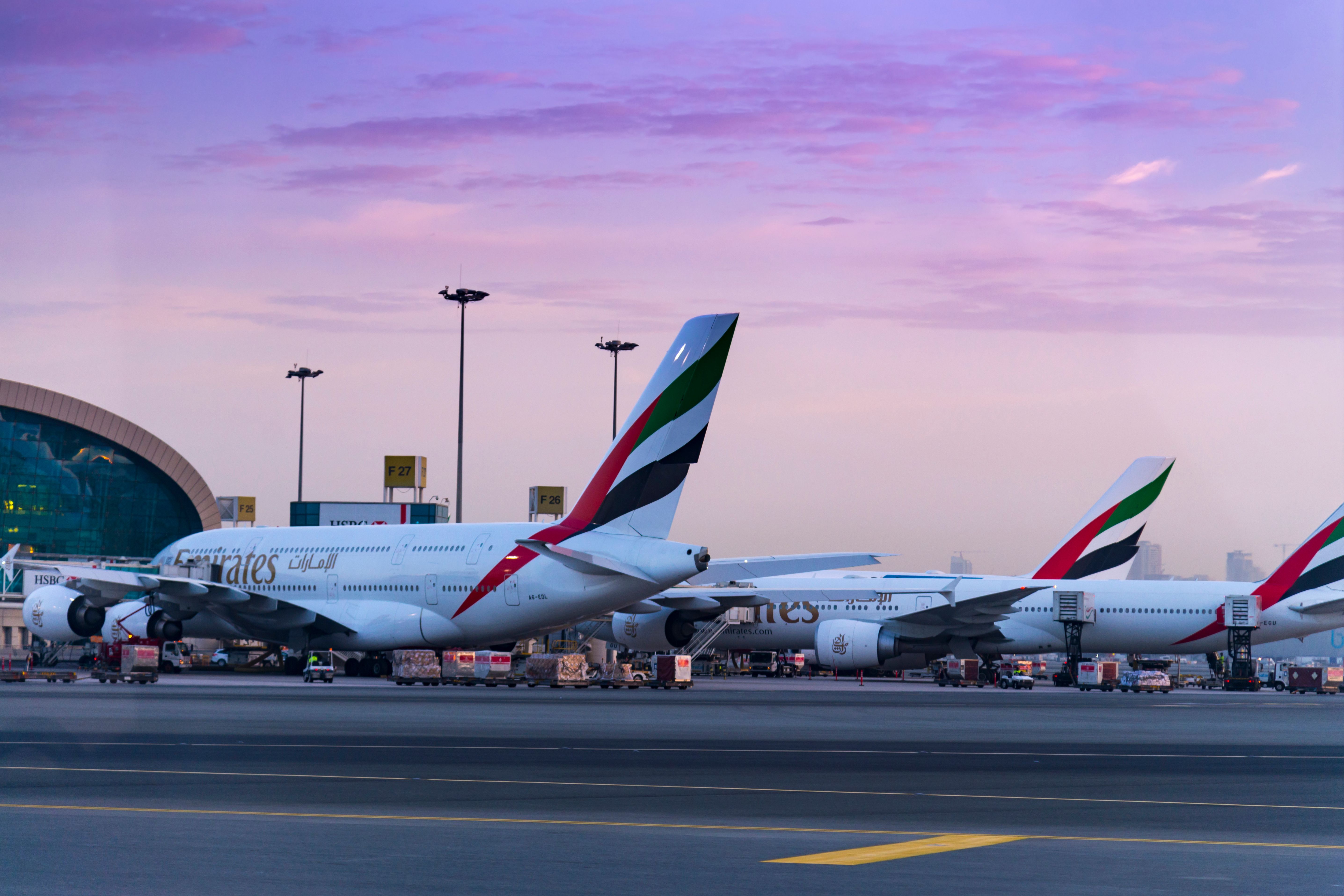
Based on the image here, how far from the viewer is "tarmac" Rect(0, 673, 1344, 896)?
32.2 ft

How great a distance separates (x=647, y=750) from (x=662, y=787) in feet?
17.0

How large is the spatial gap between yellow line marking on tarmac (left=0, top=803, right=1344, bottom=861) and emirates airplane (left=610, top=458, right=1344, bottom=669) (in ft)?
158

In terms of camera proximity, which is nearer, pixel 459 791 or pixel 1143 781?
pixel 459 791

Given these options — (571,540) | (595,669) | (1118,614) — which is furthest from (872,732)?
(1118,614)

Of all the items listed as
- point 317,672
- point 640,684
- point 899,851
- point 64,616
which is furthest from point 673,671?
point 899,851

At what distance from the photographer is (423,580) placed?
53688 millimetres

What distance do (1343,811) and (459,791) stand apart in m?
7.92

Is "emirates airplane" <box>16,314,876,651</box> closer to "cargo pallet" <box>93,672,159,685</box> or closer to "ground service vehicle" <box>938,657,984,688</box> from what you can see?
"cargo pallet" <box>93,672,159,685</box>

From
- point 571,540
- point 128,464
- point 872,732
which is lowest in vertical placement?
point 872,732

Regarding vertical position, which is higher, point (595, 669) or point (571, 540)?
point (571, 540)

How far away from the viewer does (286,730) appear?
24141mm

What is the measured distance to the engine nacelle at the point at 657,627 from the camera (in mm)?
63812

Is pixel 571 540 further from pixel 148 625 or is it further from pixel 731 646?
pixel 731 646

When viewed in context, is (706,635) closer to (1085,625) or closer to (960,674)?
(960,674)
